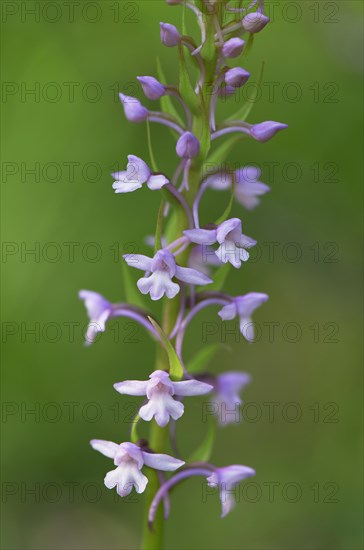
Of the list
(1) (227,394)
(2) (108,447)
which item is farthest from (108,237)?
(2) (108,447)

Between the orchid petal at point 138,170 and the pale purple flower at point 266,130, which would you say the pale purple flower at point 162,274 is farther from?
the pale purple flower at point 266,130

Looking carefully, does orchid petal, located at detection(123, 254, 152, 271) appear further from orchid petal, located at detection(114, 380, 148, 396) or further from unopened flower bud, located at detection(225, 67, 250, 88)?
unopened flower bud, located at detection(225, 67, 250, 88)

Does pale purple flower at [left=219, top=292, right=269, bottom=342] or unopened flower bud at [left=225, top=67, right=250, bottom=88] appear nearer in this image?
unopened flower bud at [left=225, top=67, right=250, bottom=88]

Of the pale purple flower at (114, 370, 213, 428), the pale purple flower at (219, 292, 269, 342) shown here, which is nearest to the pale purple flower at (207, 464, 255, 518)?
the pale purple flower at (114, 370, 213, 428)

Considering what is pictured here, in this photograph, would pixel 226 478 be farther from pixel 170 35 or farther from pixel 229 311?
pixel 170 35

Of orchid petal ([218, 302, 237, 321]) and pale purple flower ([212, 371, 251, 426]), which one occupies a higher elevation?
orchid petal ([218, 302, 237, 321])

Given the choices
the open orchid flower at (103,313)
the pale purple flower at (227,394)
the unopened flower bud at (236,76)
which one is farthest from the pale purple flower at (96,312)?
the unopened flower bud at (236,76)
